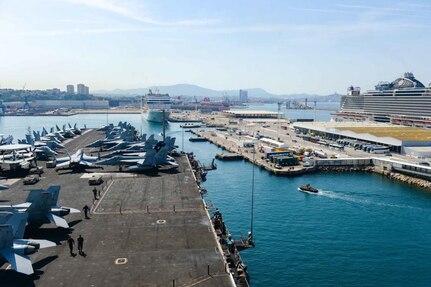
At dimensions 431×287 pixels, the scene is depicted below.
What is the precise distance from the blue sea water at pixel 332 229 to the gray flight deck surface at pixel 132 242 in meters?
9.15

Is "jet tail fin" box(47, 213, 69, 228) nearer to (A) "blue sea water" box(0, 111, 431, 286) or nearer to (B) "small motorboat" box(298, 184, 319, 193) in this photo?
(A) "blue sea water" box(0, 111, 431, 286)

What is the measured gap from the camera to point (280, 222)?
59.3m

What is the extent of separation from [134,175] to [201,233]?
33.3 meters

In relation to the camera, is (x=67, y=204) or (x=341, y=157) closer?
(x=67, y=204)

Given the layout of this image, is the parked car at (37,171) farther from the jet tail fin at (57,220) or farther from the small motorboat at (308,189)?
the small motorboat at (308,189)

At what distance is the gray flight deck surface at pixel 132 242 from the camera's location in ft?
98.9

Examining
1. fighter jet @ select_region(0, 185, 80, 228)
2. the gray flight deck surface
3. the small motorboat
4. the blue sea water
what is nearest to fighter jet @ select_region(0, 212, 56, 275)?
the gray flight deck surface

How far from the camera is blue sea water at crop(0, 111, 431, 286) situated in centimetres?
4372

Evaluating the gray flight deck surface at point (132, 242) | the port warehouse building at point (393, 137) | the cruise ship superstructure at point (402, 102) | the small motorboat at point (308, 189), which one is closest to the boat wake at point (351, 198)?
the small motorboat at point (308, 189)

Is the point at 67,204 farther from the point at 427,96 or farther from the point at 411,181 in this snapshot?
the point at 427,96

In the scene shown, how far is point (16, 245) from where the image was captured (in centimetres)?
3122

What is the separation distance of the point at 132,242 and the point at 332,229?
31.8 metres

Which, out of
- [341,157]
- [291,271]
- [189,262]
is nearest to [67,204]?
[189,262]

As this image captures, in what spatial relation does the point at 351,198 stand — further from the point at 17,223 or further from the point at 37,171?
the point at 17,223
